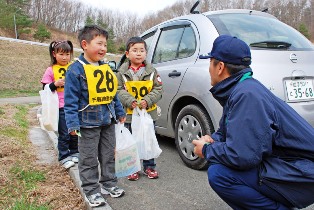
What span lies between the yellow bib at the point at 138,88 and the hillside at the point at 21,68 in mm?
15089

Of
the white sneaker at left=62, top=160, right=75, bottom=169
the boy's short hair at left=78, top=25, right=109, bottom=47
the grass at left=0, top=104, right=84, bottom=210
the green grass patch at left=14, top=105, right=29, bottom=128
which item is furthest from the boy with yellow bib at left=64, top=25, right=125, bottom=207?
the green grass patch at left=14, top=105, right=29, bottom=128

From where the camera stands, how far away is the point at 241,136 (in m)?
1.87

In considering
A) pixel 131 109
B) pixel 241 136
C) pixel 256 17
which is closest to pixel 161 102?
pixel 131 109

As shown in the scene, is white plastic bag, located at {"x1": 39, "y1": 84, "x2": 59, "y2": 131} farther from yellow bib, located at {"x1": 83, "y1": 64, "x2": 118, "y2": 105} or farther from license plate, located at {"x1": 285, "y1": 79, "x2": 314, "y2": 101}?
license plate, located at {"x1": 285, "y1": 79, "x2": 314, "y2": 101}

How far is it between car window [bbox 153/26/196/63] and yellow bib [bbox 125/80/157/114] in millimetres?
699

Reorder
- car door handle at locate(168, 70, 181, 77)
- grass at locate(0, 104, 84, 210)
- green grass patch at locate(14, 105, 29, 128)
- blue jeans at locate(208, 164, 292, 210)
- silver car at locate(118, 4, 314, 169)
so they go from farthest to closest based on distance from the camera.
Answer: green grass patch at locate(14, 105, 29, 128), car door handle at locate(168, 70, 181, 77), silver car at locate(118, 4, 314, 169), grass at locate(0, 104, 84, 210), blue jeans at locate(208, 164, 292, 210)

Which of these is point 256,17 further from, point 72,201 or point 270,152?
point 72,201

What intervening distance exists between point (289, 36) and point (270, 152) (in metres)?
2.31

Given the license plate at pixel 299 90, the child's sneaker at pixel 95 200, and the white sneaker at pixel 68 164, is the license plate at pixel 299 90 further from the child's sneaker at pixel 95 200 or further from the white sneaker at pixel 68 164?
the white sneaker at pixel 68 164

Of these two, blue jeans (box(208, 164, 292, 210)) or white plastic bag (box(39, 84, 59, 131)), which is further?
white plastic bag (box(39, 84, 59, 131))

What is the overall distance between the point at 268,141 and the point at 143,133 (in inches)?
72.3

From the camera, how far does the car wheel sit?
3512mm

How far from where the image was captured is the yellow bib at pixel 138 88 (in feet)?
11.7

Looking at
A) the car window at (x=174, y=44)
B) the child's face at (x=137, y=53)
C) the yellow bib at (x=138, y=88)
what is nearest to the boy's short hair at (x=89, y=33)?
the child's face at (x=137, y=53)
